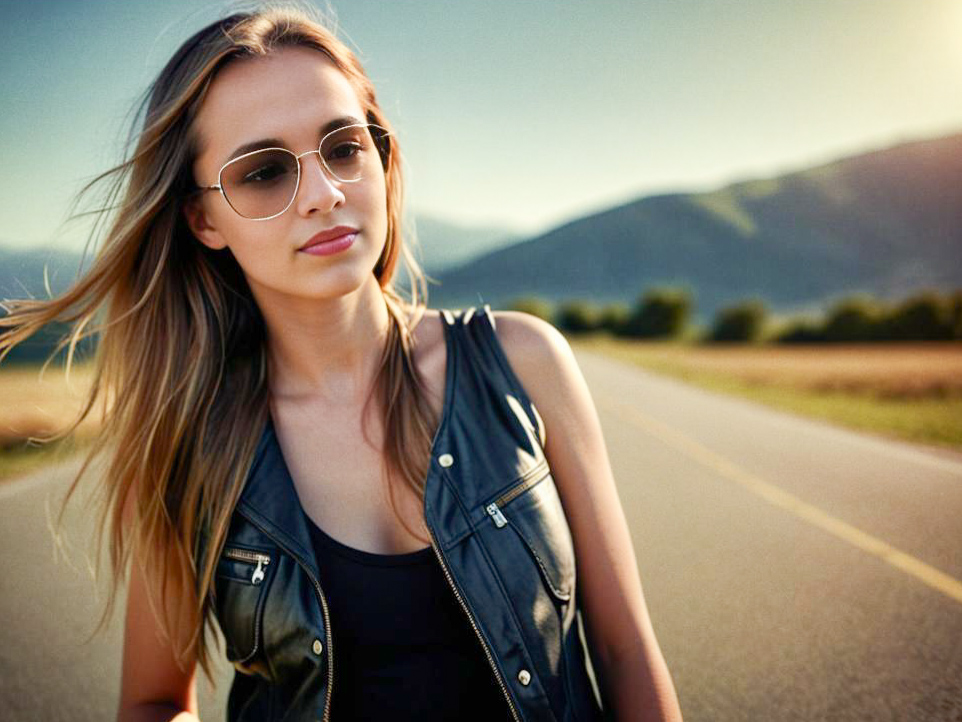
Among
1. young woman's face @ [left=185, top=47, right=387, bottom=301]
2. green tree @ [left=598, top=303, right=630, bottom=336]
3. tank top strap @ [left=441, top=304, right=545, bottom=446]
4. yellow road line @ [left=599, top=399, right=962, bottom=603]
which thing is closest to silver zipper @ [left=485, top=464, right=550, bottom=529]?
tank top strap @ [left=441, top=304, right=545, bottom=446]

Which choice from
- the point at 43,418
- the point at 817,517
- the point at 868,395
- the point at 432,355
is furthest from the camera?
the point at 868,395

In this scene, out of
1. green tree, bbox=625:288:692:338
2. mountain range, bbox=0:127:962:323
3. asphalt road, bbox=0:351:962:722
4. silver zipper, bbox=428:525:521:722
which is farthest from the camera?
mountain range, bbox=0:127:962:323

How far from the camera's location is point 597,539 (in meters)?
1.74

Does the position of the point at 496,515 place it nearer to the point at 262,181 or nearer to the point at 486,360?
the point at 486,360

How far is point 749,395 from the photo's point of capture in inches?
588

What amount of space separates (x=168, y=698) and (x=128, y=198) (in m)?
1.53

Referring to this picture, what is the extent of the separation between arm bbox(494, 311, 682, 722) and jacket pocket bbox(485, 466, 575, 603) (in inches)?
3.4

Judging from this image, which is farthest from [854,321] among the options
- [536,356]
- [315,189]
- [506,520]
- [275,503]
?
[275,503]

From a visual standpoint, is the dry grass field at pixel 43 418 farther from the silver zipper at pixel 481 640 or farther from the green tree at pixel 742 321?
the green tree at pixel 742 321

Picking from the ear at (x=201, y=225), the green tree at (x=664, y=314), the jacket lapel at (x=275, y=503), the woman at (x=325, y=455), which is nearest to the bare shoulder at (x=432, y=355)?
the woman at (x=325, y=455)

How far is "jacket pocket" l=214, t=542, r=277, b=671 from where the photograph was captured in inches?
68.0

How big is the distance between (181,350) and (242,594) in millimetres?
865

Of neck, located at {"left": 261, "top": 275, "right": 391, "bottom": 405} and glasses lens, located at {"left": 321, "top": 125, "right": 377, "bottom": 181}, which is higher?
glasses lens, located at {"left": 321, "top": 125, "right": 377, "bottom": 181}

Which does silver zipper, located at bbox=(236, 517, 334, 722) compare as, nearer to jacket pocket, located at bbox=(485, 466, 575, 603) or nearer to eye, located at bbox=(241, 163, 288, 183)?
jacket pocket, located at bbox=(485, 466, 575, 603)
